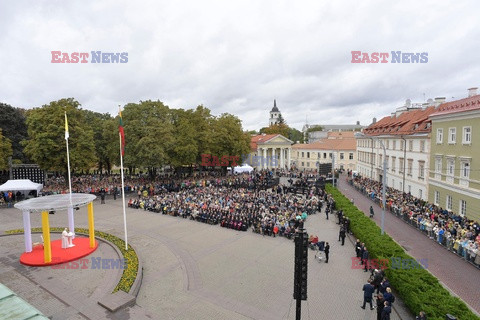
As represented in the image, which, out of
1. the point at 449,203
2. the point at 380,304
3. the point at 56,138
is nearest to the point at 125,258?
the point at 380,304

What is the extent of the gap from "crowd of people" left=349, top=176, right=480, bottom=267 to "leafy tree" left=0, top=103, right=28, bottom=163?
48.9m

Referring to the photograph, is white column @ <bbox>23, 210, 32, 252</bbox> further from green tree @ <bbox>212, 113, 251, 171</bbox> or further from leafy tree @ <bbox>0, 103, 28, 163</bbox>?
green tree @ <bbox>212, 113, 251, 171</bbox>

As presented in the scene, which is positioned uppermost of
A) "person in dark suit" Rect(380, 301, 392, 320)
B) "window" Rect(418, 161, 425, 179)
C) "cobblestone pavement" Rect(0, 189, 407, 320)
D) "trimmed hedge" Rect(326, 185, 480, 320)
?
"window" Rect(418, 161, 425, 179)

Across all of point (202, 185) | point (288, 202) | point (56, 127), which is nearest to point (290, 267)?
point (288, 202)

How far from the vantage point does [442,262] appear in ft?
52.4

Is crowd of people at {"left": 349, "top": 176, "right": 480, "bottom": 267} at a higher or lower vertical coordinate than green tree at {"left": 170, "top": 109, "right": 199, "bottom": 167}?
lower

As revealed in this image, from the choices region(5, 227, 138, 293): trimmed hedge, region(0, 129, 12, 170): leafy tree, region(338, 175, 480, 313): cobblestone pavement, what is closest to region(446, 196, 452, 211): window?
region(338, 175, 480, 313): cobblestone pavement

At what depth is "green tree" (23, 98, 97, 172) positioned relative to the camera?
32219 millimetres

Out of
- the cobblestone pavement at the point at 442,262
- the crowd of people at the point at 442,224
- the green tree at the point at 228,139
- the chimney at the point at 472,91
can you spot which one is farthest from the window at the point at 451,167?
the green tree at the point at 228,139

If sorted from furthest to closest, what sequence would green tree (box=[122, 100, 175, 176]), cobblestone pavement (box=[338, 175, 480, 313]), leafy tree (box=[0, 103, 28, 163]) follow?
leafy tree (box=[0, 103, 28, 163]) < green tree (box=[122, 100, 175, 176]) < cobblestone pavement (box=[338, 175, 480, 313])

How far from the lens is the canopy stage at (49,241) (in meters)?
14.7

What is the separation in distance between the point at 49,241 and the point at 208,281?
878 centimetres

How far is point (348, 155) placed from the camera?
6506 centimetres

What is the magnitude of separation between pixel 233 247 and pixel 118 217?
12489 mm
